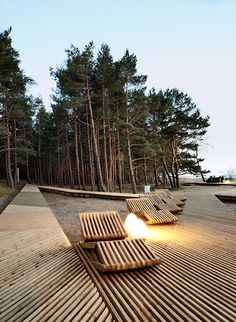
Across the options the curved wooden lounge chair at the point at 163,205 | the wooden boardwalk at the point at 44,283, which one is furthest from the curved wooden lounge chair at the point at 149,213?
the wooden boardwalk at the point at 44,283

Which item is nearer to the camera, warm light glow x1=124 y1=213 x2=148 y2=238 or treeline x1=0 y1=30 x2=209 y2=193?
warm light glow x1=124 y1=213 x2=148 y2=238

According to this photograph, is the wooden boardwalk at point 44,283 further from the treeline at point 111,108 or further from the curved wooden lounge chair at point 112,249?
the treeline at point 111,108

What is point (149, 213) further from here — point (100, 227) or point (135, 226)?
point (100, 227)

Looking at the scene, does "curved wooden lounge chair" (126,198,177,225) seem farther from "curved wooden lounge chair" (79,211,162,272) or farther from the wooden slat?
"curved wooden lounge chair" (79,211,162,272)

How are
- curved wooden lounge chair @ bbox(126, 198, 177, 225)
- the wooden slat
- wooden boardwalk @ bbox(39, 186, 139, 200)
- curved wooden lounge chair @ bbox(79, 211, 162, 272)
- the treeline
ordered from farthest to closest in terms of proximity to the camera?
the treeline, wooden boardwalk @ bbox(39, 186, 139, 200), curved wooden lounge chair @ bbox(126, 198, 177, 225), the wooden slat, curved wooden lounge chair @ bbox(79, 211, 162, 272)

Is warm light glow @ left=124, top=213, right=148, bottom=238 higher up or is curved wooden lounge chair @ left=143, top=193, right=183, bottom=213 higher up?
curved wooden lounge chair @ left=143, top=193, right=183, bottom=213

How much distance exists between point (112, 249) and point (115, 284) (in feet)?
3.41

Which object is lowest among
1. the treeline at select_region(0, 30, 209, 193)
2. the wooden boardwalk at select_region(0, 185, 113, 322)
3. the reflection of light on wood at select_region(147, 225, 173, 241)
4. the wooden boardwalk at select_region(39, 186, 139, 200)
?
the reflection of light on wood at select_region(147, 225, 173, 241)

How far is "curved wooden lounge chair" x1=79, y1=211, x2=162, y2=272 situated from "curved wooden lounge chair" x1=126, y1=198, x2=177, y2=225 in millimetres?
2302

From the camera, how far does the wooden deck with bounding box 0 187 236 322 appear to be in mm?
2875

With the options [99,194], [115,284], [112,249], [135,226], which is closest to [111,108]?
[99,194]

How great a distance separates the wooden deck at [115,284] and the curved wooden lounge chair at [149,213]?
6.99ft

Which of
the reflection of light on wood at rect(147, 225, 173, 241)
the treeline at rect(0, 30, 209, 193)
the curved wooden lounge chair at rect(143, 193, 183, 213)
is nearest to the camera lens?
the reflection of light on wood at rect(147, 225, 173, 241)

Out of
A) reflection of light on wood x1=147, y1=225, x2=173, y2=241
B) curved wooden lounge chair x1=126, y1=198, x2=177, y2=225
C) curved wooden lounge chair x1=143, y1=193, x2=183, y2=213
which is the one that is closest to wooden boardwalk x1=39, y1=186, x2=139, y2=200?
curved wooden lounge chair x1=143, y1=193, x2=183, y2=213
